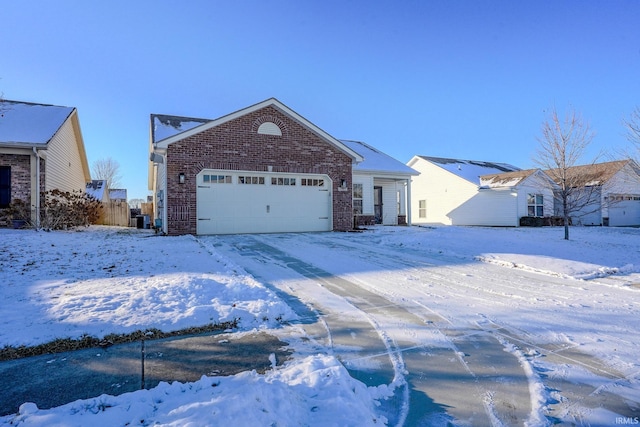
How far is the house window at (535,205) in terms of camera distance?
21.5 m

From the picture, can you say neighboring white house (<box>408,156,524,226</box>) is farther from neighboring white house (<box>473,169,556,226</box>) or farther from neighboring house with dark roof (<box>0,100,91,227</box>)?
neighboring house with dark roof (<box>0,100,91,227</box>)

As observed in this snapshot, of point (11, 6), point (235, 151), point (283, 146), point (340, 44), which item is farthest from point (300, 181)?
point (11, 6)

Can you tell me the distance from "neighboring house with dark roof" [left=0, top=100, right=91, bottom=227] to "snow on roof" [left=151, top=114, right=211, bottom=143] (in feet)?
12.1

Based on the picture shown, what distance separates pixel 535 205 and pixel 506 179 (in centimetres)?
272

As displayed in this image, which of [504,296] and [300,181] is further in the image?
[300,181]

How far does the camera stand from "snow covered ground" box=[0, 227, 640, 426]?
195cm

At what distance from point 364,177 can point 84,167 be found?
59.3 ft

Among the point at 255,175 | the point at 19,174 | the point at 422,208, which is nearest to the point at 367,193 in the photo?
the point at 255,175

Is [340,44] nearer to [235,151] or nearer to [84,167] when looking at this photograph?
[235,151]

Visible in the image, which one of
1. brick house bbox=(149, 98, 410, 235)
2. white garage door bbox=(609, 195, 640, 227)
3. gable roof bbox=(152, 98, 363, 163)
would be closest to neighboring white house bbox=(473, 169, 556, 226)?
white garage door bbox=(609, 195, 640, 227)

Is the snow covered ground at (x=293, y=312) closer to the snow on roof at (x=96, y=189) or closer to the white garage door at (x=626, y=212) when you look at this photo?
the snow on roof at (x=96, y=189)

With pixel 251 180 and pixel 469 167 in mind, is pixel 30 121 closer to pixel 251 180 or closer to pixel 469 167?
pixel 251 180

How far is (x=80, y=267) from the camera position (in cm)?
583

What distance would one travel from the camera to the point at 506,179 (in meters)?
21.2
